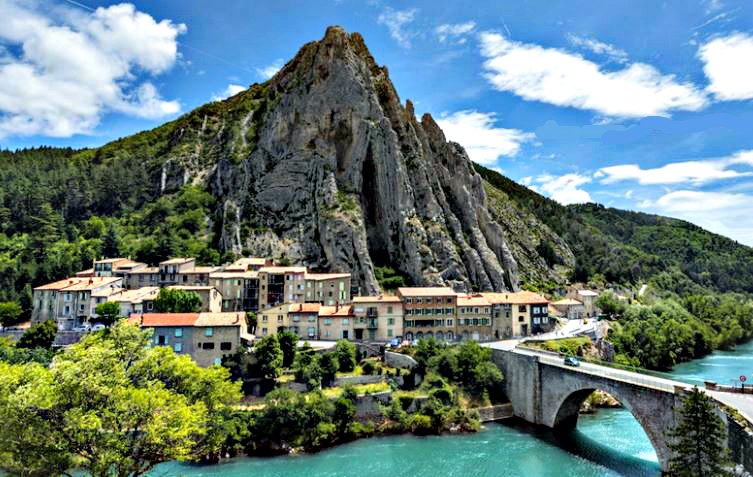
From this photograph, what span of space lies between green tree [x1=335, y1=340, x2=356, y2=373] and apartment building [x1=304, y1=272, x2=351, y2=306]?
57.9ft

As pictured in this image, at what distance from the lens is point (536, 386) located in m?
47.1

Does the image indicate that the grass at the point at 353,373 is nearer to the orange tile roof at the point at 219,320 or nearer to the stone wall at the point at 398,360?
the stone wall at the point at 398,360

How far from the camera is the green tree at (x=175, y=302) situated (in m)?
58.6

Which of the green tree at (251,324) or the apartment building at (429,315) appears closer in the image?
the green tree at (251,324)

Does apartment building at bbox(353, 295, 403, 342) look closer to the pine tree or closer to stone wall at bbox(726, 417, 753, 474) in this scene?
the pine tree

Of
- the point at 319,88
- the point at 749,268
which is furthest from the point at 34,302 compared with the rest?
the point at 749,268

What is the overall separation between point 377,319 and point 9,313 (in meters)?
49.3

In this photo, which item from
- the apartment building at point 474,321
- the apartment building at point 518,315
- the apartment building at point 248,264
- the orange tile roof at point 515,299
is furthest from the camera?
the apartment building at point 248,264

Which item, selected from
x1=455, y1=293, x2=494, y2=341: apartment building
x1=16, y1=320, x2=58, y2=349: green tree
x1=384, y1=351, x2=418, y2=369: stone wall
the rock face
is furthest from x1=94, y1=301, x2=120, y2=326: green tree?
x1=455, y1=293, x2=494, y2=341: apartment building

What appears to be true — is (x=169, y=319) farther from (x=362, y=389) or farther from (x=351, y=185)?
(x=351, y=185)

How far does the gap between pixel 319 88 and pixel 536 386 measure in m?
75.6

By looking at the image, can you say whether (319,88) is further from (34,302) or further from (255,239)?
(34,302)

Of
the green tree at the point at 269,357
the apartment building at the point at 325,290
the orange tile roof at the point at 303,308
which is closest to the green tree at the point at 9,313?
the orange tile roof at the point at 303,308

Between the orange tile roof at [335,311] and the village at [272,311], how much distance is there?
0.13 metres
